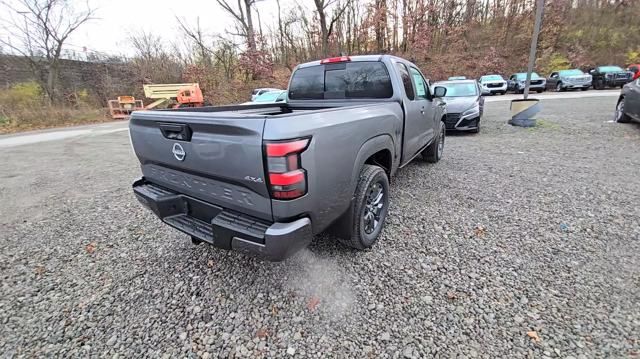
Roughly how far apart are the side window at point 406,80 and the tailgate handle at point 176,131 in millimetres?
2494

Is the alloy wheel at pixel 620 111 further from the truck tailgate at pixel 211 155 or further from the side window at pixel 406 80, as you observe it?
the truck tailgate at pixel 211 155

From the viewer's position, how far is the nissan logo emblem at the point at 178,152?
6.65 ft

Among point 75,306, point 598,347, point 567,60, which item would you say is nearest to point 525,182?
point 598,347

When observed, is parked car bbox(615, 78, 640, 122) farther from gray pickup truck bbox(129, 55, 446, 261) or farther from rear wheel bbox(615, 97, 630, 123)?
gray pickup truck bbox(129, 55, 446, 261)

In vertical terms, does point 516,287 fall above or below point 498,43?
below

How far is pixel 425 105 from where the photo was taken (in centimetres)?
406

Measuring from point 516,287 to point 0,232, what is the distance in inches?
218

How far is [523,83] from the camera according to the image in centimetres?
2109

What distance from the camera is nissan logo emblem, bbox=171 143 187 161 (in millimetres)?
2027

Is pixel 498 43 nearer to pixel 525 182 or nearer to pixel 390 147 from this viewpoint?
pixel 525 182

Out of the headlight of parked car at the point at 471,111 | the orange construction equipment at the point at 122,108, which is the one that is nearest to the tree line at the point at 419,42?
the orange construction equipment at the point at 122,108

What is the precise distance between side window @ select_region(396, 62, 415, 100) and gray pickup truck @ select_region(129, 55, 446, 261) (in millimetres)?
311

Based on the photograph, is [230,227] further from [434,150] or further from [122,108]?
[122,108]

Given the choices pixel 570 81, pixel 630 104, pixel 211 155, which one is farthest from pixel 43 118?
pixel 570 81
